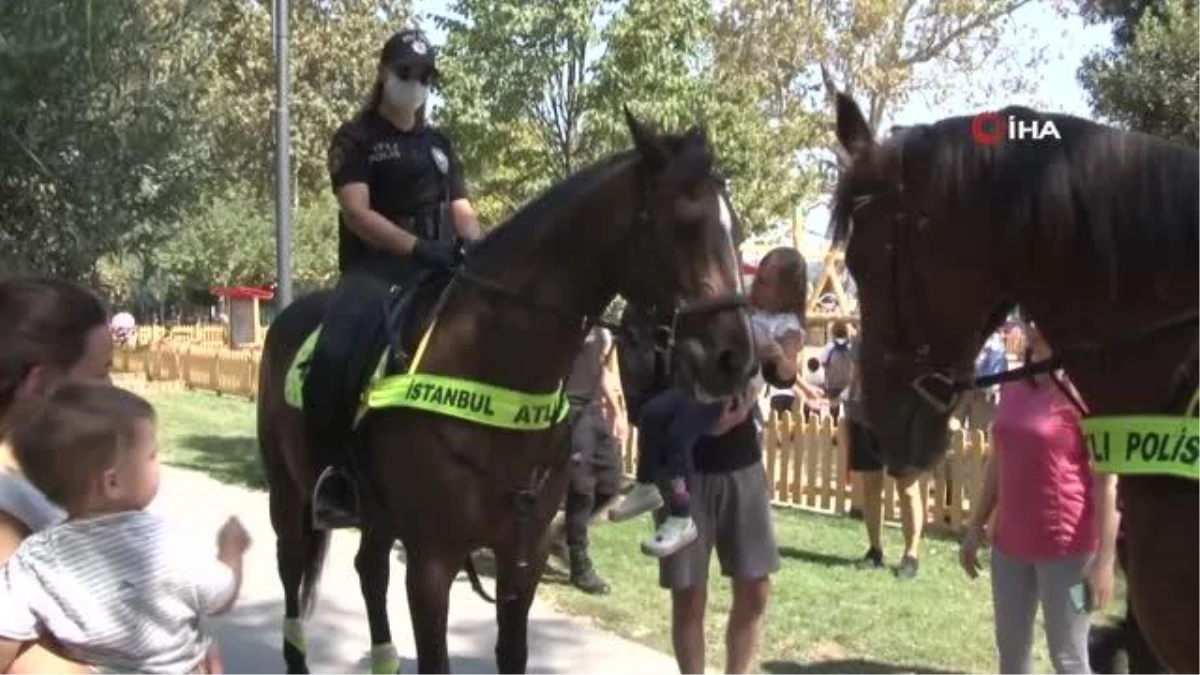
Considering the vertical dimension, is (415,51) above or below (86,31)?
below

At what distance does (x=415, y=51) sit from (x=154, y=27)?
4.34 m

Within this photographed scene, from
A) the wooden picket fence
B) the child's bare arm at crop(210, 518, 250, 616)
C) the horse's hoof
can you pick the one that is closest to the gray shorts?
the horse's hoof

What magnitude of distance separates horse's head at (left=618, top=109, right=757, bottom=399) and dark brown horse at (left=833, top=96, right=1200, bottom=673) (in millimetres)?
940

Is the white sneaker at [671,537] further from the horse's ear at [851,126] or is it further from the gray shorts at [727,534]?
the horse's ear at [851,126]

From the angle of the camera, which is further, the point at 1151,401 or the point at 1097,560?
the point at 1097,560

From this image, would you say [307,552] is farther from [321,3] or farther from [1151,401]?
[321,3]

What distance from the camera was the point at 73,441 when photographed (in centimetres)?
263

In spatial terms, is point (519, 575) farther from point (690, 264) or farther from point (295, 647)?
point (295, 647)

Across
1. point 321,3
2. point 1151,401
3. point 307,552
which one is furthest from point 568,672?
point 321,3

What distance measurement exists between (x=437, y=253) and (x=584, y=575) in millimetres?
4186

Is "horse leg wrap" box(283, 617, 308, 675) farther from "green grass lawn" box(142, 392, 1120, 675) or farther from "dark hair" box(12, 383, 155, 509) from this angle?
"dark hair" box(12, 383, 155, 509)

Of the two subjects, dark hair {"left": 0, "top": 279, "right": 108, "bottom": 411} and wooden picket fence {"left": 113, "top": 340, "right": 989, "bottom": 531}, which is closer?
dark hair {"left": 0, "top": 279, "right": 108, "bottom": 411}

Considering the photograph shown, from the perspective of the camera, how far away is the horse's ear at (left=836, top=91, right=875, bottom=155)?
318 cm

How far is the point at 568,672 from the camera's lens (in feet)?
21.5
